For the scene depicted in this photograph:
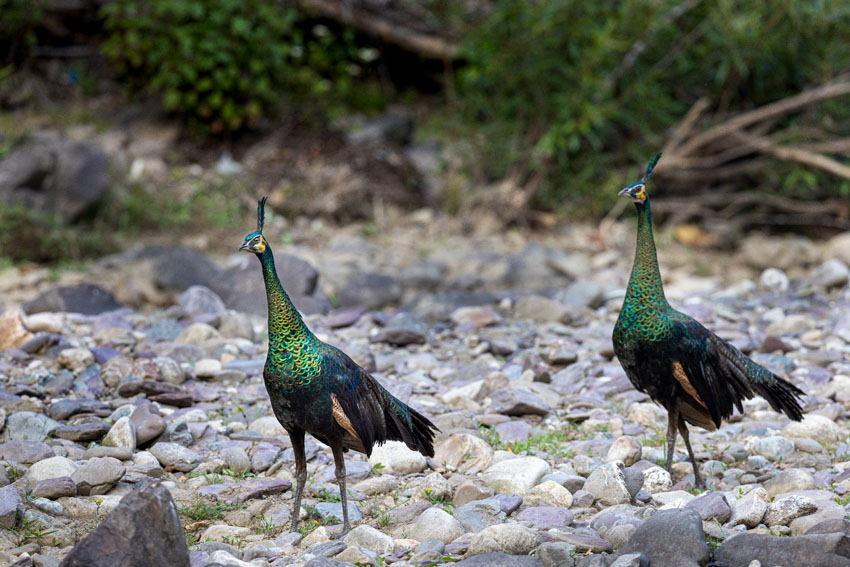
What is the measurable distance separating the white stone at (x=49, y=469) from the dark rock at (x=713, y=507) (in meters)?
2.76

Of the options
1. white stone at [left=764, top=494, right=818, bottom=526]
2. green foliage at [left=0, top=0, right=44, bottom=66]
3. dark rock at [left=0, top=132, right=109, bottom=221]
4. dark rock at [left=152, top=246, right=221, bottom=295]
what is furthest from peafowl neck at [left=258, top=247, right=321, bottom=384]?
green foliage at [left=0, top=0, right=44, bottom=66]

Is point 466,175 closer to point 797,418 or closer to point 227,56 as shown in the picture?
point 227,56

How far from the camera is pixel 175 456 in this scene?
439 centimetres

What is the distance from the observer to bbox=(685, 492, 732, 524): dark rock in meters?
3.77

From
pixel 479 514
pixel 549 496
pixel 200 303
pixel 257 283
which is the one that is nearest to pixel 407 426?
pixel 479 514

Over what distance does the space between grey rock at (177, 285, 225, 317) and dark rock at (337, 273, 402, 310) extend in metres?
1.08

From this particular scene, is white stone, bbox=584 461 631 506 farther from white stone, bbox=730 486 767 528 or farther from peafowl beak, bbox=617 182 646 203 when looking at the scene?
peafowl beak, bbox=617 182 646 203

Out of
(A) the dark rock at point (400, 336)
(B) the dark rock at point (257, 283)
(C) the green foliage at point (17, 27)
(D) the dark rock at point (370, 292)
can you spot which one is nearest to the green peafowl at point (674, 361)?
(A) the dark rock at point (400, 336)

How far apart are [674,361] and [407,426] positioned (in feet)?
4.16

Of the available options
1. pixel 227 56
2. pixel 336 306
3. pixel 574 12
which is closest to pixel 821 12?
pixel 574 12

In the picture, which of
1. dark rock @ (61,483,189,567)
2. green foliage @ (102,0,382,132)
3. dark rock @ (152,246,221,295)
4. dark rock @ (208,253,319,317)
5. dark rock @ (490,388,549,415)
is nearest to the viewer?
dark rock @ (61,483,189,567)

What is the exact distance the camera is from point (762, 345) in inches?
249

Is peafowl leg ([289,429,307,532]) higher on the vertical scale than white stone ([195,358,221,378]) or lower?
lower

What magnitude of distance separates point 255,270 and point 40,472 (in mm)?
3445
